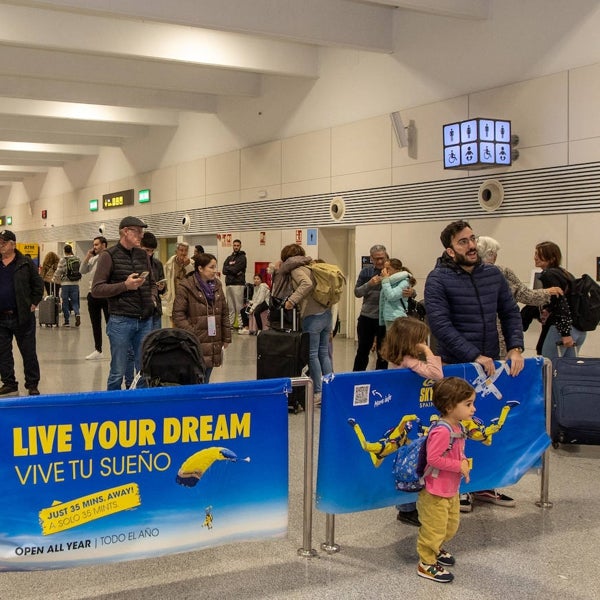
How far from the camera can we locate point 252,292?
16062 mm

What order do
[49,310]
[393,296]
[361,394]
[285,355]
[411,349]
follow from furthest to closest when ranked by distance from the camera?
[49,310], [393,296], [285,355], [411,349], [361,394]

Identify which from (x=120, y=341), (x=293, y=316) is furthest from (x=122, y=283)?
(x=293, y=316)

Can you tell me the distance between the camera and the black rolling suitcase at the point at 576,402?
5508 millimetres

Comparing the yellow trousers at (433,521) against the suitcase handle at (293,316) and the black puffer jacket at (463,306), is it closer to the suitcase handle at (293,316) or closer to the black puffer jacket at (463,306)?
the black puffer jacket at (463,306)

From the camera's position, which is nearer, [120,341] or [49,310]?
[120,341]

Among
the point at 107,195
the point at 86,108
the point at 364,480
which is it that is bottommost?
the point at 364,480

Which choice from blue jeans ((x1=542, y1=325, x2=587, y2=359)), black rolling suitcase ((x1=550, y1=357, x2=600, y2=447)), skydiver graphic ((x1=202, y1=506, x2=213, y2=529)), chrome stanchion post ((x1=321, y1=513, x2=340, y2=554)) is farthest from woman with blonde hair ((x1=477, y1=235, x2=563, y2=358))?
skydiver graphic ((x1=202, y1=506, x2=213, y2=529))

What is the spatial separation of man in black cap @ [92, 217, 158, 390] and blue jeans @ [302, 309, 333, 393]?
187 centimetres

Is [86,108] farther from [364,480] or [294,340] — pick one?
[364,480]

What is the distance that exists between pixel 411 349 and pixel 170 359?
4.90ft

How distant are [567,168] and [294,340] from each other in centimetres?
477

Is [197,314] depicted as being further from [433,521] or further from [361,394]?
[433,521]

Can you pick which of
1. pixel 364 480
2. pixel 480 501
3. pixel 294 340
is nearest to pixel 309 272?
pixel 294 340

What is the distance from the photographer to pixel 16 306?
744cm
